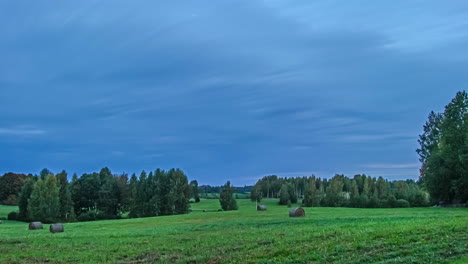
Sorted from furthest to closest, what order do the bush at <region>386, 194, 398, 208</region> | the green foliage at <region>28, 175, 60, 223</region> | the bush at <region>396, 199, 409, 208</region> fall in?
the green foliage at <region>28, 175, 60, 223</region> → the bush at <region>386, 194, 398, 208</region> → the bush at <region>396, 199, 409, 208</region>

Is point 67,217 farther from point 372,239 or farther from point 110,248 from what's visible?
point 372,239

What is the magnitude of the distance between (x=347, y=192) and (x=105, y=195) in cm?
5990

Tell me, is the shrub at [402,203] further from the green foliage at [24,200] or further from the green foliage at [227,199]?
the green foliage at [24,200]

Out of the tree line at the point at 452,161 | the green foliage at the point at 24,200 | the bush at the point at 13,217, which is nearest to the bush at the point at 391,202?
the tree line at the point at 452,161

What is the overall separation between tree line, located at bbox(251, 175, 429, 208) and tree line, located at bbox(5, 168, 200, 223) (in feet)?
90.9

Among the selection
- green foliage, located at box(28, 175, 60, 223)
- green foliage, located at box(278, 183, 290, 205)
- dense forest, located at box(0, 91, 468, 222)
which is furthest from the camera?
green foliage, located at box(278, 183, 290, 205)

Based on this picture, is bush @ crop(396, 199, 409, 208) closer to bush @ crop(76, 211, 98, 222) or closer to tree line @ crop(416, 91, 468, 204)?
tree line @ crop(416, 91, 468, 204)

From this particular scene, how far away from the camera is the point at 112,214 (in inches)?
3671

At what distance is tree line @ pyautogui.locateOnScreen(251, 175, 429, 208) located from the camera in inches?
2920

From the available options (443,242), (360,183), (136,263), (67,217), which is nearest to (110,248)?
(136,263)

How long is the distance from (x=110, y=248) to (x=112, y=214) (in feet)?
254

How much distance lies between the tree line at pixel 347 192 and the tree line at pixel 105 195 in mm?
27720

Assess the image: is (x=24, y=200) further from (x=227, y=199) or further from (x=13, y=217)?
(x=227, y=199)

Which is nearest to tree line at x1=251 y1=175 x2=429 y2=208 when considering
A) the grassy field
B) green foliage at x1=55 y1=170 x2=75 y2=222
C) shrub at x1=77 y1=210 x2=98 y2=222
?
shrub at x1=77 y1=210 x2=98 y2=222
